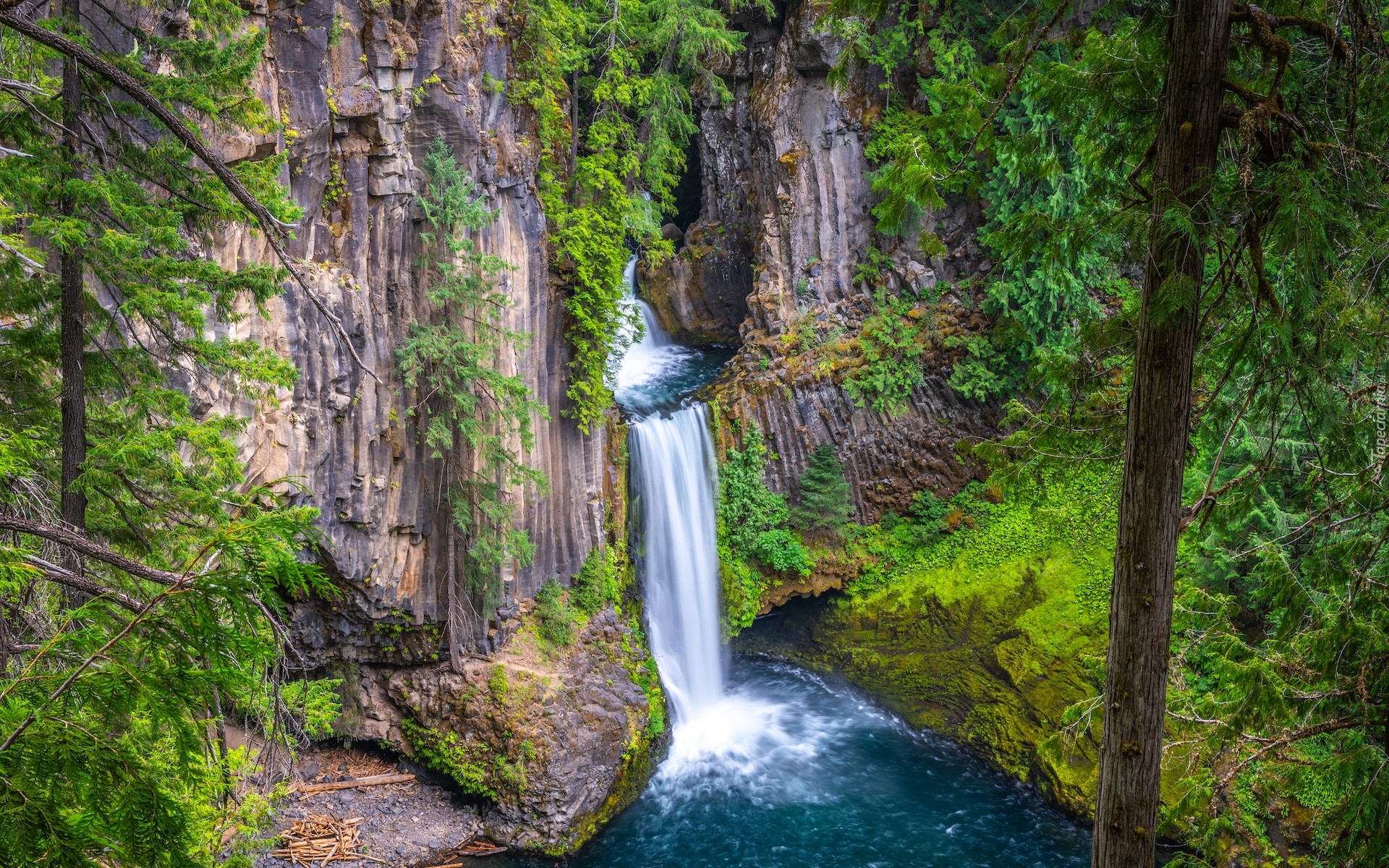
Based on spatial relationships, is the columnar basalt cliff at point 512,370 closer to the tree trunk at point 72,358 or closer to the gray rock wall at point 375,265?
the gray rock wall at point 375,265

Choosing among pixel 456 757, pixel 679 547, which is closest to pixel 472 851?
pixel 456 757

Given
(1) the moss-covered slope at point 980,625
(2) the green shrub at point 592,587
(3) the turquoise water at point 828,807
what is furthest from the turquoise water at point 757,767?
(2) the green shrub at point 592,587

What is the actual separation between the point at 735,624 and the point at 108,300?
11.9m

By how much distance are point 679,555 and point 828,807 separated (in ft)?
17.6

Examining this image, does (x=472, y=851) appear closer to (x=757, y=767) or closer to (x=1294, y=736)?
(x=757, y=767)

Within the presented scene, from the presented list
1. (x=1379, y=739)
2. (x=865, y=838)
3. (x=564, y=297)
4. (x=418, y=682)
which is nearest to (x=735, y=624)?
(x=865, y=838)

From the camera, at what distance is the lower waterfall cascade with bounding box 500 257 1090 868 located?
10.7 meters

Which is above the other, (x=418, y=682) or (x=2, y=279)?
(x=2, y=279)

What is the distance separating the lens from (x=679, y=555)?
14938 mm

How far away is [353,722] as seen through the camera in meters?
11.5

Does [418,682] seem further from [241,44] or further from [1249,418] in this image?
[1249,418]

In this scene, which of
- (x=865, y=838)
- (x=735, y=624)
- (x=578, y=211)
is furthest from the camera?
(x=735, y=624)

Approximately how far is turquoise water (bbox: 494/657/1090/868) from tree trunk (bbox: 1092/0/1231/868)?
823 centimetres

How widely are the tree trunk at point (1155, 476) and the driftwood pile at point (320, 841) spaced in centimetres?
943
